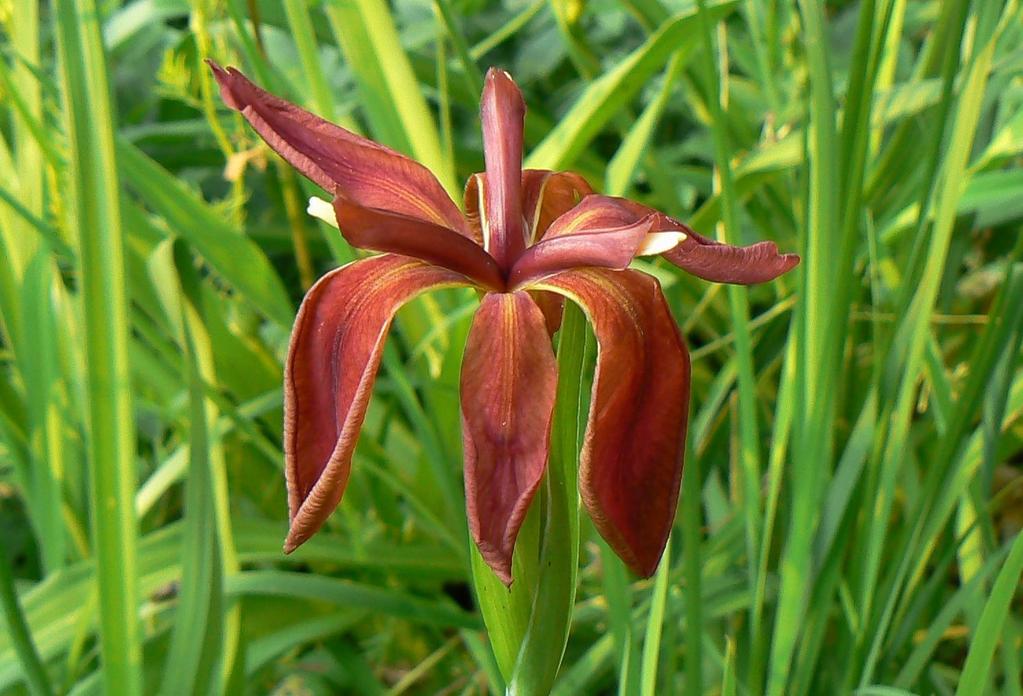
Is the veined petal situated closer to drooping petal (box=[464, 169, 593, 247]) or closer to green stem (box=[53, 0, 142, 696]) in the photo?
drooping petal (box=[464, 169, 593, 247])

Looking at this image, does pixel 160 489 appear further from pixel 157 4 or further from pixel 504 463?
pixel 504 463

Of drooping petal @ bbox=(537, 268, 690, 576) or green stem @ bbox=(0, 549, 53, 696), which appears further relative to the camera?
green stem @ bbox=(0, 549, 53, 696)

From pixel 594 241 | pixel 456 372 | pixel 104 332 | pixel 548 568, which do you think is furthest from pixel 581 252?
pixel 456 372

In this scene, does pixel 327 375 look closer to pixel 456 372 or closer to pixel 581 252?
pixel 581 252

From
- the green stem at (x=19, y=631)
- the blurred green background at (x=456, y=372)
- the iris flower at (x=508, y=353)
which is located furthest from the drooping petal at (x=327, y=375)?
the green stem at (x=19, y=631)

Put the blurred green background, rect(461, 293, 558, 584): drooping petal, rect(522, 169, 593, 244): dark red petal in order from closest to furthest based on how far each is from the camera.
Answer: rect(461, 293, 558, 584): drooping petal
rect(522, 169, 593, 244): dark red petal
the blurred green background

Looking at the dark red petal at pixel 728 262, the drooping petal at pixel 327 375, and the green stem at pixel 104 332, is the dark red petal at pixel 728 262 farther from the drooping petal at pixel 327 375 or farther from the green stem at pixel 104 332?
the green stem at pixel 104 332

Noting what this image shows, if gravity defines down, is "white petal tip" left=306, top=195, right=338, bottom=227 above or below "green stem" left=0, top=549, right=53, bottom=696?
above

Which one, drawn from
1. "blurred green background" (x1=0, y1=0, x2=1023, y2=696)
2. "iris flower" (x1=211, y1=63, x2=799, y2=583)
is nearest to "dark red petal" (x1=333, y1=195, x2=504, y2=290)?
"iris flower" (x1=211, y1=63, x2=799, y2=583)
